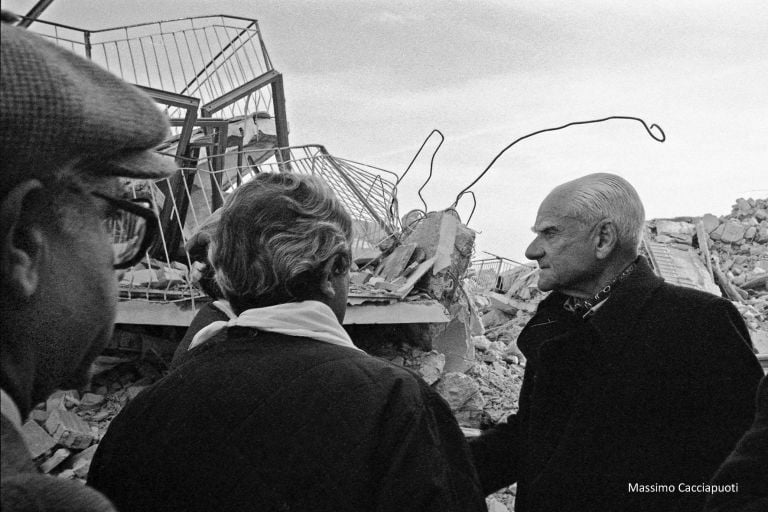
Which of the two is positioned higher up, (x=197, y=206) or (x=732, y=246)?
(x=197, y=206)

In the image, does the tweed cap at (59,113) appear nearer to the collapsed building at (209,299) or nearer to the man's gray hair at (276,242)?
the man's gray hair at (276,242)

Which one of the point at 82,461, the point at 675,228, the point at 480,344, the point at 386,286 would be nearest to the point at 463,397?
the point at 386,286

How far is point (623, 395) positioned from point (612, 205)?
69cm

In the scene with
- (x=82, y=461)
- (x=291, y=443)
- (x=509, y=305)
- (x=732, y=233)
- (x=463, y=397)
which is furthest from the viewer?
(x=732, y=233)

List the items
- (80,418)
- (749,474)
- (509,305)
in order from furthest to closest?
(509,305), (80,418), (749,474)

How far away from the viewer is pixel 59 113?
700 mm

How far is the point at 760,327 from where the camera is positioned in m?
13.3

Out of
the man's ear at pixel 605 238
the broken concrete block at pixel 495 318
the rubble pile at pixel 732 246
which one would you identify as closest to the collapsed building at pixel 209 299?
the man's ear at pixel 605 238

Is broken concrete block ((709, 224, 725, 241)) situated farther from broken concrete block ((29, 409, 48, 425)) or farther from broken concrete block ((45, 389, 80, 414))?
broken concrete block ((29, 409, 48, 425))

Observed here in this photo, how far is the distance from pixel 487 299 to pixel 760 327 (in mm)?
5336

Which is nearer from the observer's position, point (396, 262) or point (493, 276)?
point (396, 262)

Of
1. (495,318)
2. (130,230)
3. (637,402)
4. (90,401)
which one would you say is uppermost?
(130,230)

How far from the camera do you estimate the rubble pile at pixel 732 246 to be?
15445 millimetres

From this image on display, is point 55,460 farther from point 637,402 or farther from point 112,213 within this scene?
point 112,213
